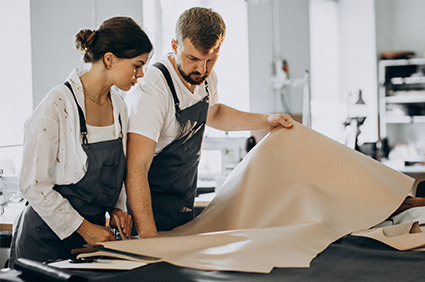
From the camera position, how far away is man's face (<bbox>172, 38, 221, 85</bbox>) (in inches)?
73.1

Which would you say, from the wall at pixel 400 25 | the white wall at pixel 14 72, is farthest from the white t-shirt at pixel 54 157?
the wall at pixel 400 25

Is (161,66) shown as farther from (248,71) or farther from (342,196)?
(248,71)

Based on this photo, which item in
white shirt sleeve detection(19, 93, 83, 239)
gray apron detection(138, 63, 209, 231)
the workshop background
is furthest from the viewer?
the workshop background

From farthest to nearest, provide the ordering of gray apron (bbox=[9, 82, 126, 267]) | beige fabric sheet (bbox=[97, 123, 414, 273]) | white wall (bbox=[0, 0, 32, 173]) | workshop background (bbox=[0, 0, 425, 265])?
1. workshop background (bbox=[0, 0, 425, 265])
2. white wall (bbox=[0, 0, 32, 173])
3. gray apron (bbox=[9, 82, 126, 267])
4. beige fabric sheet (bbox=[97, 123, 414, 273])

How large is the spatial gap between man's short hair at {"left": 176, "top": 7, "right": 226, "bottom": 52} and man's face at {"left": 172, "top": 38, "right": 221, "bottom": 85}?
0.02m

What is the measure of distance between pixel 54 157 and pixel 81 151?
9 cm

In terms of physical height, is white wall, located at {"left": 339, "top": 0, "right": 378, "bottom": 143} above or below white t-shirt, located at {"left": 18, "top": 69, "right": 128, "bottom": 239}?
above

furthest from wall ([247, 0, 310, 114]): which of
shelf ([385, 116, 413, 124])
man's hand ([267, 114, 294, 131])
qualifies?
man's hand ([267, 114, 294, 131])

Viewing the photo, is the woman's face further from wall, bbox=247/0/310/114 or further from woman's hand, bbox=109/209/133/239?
wall, bbox=247/0/310/114

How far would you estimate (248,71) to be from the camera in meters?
6.04

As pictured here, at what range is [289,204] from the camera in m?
1.81

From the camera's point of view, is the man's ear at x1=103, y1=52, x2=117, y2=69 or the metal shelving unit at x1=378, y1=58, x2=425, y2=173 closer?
the man's ear at x1=103, y1=52, x2=117, y2=69

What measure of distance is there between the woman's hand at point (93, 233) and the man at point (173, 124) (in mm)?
151

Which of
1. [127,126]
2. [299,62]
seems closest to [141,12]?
[299,62]
